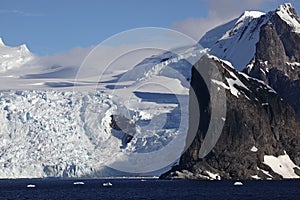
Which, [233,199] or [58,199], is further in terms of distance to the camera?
[58,199]

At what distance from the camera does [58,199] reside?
152500 millimetres

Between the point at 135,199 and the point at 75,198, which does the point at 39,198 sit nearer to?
the point at 75,198

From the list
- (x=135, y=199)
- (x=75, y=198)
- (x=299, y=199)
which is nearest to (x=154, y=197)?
(x=135, y=199)

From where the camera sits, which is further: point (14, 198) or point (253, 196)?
point (14, 198)

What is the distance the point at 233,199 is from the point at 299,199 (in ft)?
42.6

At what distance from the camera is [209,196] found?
489 ft

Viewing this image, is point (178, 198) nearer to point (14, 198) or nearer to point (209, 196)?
point (209, 196)

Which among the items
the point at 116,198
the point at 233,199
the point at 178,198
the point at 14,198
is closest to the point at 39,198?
the point at 14,198

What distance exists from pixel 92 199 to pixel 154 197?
Answer: 13.6 meters

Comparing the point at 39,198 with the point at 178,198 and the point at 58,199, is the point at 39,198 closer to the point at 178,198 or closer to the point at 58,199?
the point at 58,199

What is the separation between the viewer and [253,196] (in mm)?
146625

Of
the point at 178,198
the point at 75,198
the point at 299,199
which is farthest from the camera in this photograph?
the point at 75,198

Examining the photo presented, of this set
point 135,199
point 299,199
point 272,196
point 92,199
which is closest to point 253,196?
point 272,196

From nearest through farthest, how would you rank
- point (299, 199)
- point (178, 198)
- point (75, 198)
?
point (299, 199) → point (178, 198) → point (75, 198)
